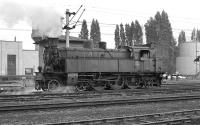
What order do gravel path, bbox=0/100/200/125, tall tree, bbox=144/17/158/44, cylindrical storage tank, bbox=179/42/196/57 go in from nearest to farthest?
gravel path, bbox=0/100/200/125 < tall tree, bbox=144/17/158/44 < cylindrical storage tank, bbox=179/42/196/57

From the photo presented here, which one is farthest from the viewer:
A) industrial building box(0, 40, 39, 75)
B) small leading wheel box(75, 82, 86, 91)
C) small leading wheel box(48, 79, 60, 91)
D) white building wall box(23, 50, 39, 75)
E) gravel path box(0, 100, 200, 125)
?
white building wall box(23, 50, 39, 75)

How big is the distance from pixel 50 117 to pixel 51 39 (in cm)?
1275

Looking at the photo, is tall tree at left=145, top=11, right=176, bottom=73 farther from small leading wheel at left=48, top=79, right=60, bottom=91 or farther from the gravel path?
the gravel path

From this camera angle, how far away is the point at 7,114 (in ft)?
38.3

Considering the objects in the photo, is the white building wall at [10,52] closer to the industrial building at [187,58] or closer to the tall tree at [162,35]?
the tall tree at [162,35]

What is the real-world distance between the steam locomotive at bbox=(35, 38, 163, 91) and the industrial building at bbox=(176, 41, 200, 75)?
55861 mm

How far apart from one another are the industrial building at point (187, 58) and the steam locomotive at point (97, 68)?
5586cm

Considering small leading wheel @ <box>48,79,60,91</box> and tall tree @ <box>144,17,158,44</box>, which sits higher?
tall tree @ <box>144,17,158,44</box>

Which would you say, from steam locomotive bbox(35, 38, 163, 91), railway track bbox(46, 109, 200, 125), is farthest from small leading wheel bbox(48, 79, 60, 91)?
railway track bbox(46, 109, 200, 125)

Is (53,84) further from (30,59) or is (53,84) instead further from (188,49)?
(188,49)

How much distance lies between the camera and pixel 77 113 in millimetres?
12172

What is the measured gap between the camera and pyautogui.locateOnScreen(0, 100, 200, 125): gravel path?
1065 cm

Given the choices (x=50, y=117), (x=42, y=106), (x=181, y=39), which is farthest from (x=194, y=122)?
(x=181, y=39)

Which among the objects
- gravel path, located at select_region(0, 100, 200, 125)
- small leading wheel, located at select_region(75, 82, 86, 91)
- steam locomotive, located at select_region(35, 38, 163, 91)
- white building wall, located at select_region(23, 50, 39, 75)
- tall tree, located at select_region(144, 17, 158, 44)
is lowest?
gravel path, located at select_region(0, 100, 200, 125)
